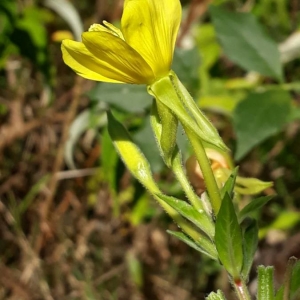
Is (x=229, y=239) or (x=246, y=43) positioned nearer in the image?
(x=229, y=239)

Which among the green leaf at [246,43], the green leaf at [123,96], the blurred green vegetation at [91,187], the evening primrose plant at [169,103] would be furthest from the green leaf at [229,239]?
the blurred green vegetation at [91,187]

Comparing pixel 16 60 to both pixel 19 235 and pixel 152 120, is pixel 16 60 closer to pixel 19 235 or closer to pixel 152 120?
pixel 19 235

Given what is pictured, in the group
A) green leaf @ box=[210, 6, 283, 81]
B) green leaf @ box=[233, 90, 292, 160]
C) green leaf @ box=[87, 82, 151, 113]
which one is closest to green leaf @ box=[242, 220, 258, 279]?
green leaf @ box=[233, 90, 292, 160]

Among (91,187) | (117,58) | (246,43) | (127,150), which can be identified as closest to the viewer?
(117,58)

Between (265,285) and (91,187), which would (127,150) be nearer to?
(265,285)

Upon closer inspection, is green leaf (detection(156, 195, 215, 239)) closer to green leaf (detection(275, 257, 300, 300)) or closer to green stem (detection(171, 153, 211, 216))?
green stem (detection(171, 153, 211, 216))

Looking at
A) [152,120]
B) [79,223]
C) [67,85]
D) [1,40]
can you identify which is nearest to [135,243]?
[79,223]

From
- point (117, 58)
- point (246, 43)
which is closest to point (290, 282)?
point (117, 58)

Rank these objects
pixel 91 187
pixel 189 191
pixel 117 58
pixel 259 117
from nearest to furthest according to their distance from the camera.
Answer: pixel 117 58
pixel 189 191
pixel 259 117
pixel 91 187
